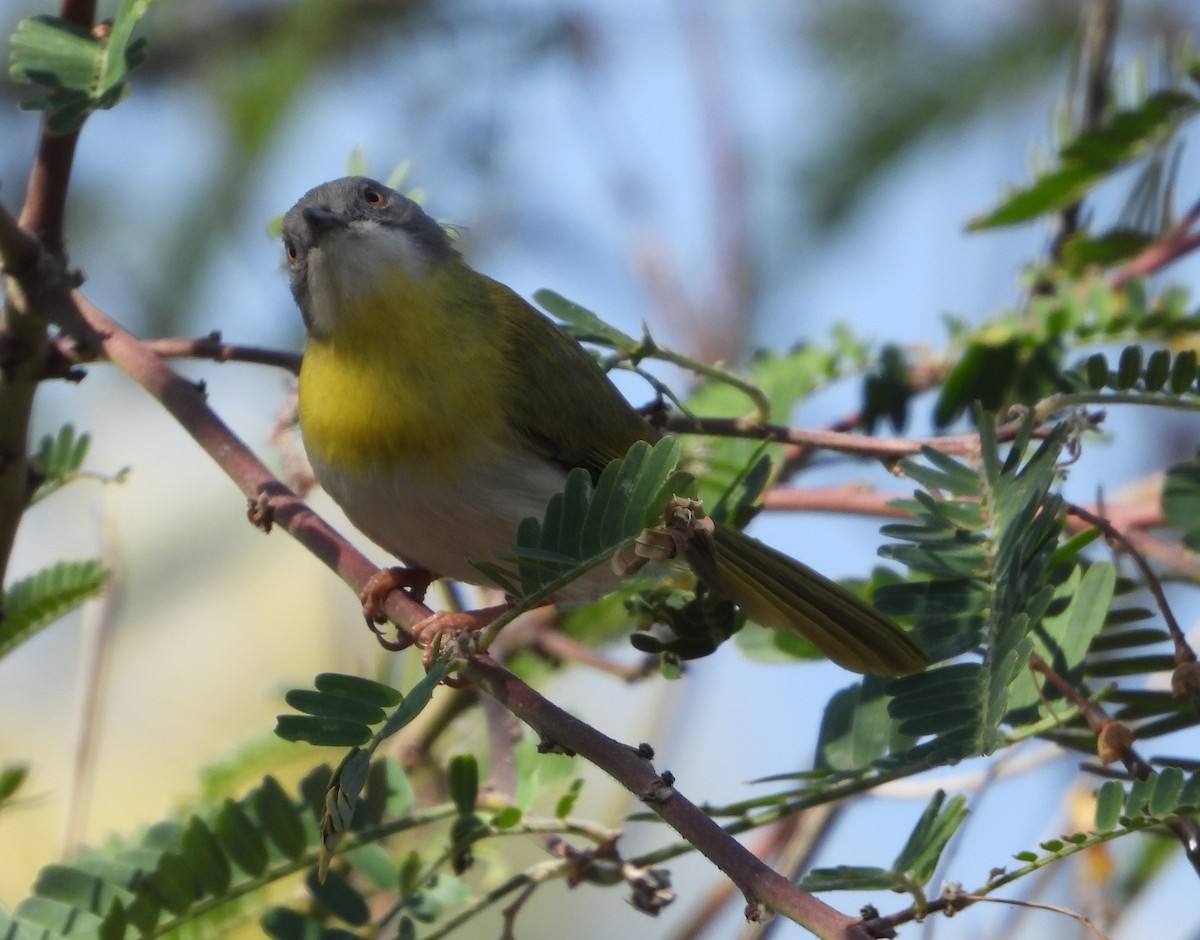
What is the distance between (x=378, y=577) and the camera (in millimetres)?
2047

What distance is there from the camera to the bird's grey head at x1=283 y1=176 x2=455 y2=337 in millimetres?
2994

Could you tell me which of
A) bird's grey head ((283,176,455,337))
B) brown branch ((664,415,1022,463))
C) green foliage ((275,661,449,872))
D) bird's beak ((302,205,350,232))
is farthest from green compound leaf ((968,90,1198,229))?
green foliage ((275,661,449,872))

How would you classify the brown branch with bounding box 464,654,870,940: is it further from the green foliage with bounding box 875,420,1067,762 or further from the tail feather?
the tail feather

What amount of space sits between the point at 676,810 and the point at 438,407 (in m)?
1.47

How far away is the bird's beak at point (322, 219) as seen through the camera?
118 inches

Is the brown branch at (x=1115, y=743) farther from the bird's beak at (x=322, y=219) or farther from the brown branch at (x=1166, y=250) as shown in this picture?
the bird's beak at (x=322, y=219)

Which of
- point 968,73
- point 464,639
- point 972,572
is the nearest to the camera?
point 464,639

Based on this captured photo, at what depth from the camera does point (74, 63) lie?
214 cm

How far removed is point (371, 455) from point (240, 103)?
319cm

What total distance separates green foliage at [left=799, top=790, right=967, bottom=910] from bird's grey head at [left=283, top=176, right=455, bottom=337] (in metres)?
1.66

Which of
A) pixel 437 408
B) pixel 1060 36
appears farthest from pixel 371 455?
pixel 1060 36

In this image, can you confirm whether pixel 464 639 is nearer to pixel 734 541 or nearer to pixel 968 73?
pixel 734 541

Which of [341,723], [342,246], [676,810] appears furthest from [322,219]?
[676,810]

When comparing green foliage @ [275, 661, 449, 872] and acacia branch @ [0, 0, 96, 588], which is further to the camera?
acacia branch @ [0, 0, 96, 588]
